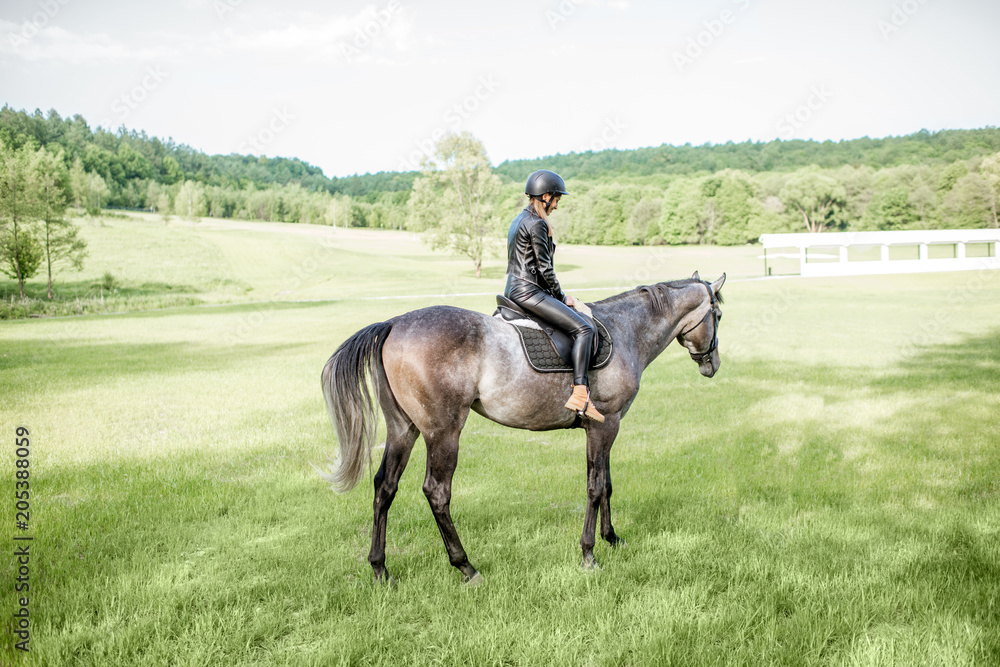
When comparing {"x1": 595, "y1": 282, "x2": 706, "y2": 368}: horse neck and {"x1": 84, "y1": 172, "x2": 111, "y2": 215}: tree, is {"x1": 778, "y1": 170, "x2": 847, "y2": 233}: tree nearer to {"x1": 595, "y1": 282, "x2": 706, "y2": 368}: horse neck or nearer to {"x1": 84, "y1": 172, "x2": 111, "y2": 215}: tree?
{"x1": 595, "y1": 282, "x2": 706, "y2": 368}: horse neck

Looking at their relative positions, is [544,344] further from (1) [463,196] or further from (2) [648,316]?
(1) [463,196]

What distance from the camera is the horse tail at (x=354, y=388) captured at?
17.0 ft

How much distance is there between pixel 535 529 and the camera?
6.04 meters

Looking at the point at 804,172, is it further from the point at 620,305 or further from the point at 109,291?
the point at 620,305

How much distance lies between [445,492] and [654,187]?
98.3 metres

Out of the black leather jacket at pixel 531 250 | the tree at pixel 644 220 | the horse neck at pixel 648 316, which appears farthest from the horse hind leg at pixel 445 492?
the tree at pixel 644 220

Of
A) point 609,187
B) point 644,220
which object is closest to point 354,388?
point 644,220

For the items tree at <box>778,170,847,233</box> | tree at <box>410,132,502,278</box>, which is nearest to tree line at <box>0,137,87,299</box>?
tree at <box>410,132,502,278</box>

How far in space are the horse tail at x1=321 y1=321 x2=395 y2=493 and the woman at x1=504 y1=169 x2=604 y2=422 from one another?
124cm

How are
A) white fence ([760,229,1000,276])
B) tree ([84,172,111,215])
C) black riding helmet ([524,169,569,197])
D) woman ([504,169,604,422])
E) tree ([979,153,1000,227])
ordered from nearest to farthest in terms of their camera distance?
woman ([504,169,604,422]) → black riding helmet ([524,169,569,197]) → white fence ([760,229,1000,276]) → tree ([979,153,1000,227]) → tree ([84,172,111,215])

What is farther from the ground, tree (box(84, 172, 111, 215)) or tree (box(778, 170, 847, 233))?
tree (box(84, 172, 111, 215))

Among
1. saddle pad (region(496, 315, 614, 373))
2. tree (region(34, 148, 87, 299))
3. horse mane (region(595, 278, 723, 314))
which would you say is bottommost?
saddle pad (region(496, 315, 614, 373))

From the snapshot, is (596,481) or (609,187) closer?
(596,481)

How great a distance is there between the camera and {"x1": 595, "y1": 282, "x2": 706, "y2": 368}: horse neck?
19.8 ft
